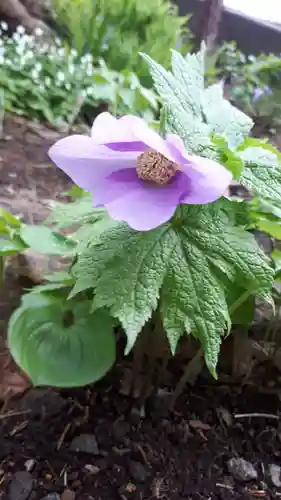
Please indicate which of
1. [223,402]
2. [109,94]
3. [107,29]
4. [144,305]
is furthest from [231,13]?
[144,305]

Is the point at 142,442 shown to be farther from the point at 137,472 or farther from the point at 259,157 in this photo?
Result: the point at 259,157

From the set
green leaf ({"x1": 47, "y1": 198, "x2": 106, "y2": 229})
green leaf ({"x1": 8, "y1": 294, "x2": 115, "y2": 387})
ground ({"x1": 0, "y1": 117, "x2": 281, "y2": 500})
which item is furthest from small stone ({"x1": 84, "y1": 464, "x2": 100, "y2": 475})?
green leaf ({"x1": 47, "y1": 198, "x2": 106, "y2": 229})

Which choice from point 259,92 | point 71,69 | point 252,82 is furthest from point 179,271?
point 252,82

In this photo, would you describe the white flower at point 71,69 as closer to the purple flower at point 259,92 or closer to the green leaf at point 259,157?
the purple flower at point 259,92

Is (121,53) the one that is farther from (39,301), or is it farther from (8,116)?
(39,301)

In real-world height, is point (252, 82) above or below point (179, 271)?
below

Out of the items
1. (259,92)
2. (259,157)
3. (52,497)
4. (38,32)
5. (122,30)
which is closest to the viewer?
(259,157)

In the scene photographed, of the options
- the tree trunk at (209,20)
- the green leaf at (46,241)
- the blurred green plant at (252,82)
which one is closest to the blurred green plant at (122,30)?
the tree trunk at (209,20)

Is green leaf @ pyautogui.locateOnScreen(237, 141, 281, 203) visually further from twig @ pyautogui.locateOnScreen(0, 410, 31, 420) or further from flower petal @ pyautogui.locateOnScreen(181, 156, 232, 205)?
twig @ pyautogui.locateOnScreen(0, 410, 31, 420)
